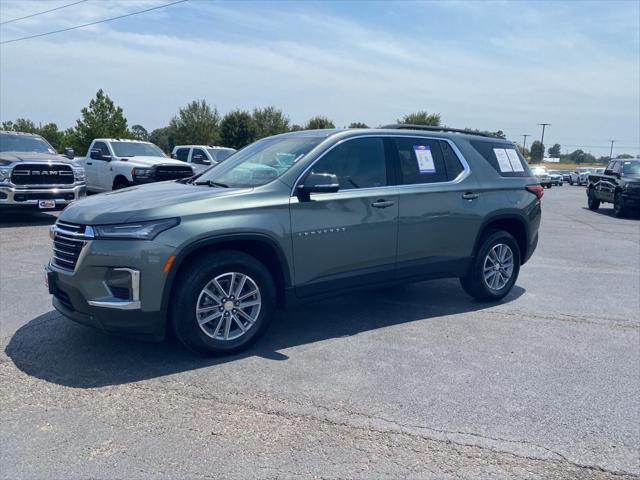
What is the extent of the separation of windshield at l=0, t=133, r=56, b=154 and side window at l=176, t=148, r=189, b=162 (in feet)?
18.2

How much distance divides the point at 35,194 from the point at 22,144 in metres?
1.97

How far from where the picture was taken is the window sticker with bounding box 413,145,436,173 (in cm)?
584

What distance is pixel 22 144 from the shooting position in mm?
12609

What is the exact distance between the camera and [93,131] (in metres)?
40.3

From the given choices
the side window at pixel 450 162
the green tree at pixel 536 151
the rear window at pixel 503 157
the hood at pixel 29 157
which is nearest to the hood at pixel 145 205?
the side window at pixel 450 162

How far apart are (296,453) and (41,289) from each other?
4551 mm

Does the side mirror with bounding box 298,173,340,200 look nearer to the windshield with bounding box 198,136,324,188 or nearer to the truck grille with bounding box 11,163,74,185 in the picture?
the windshield with bounding box 198,136,324,188

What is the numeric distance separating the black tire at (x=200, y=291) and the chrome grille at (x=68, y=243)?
78 cm

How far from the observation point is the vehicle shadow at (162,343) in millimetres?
4273

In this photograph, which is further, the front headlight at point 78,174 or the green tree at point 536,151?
the green tree at point 536,151

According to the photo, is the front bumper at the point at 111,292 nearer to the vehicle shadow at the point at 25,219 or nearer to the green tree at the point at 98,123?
the vehicle shadow at the point at 25,219

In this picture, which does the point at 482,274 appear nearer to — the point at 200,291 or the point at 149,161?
the point at 200,291

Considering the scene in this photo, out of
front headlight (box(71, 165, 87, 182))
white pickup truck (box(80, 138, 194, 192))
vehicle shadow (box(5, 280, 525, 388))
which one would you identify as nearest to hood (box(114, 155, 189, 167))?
white pickup truck (box(80, 138, 194, 192))

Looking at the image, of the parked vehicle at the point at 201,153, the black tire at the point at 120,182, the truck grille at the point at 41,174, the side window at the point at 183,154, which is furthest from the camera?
the side window at the point at 183,154
